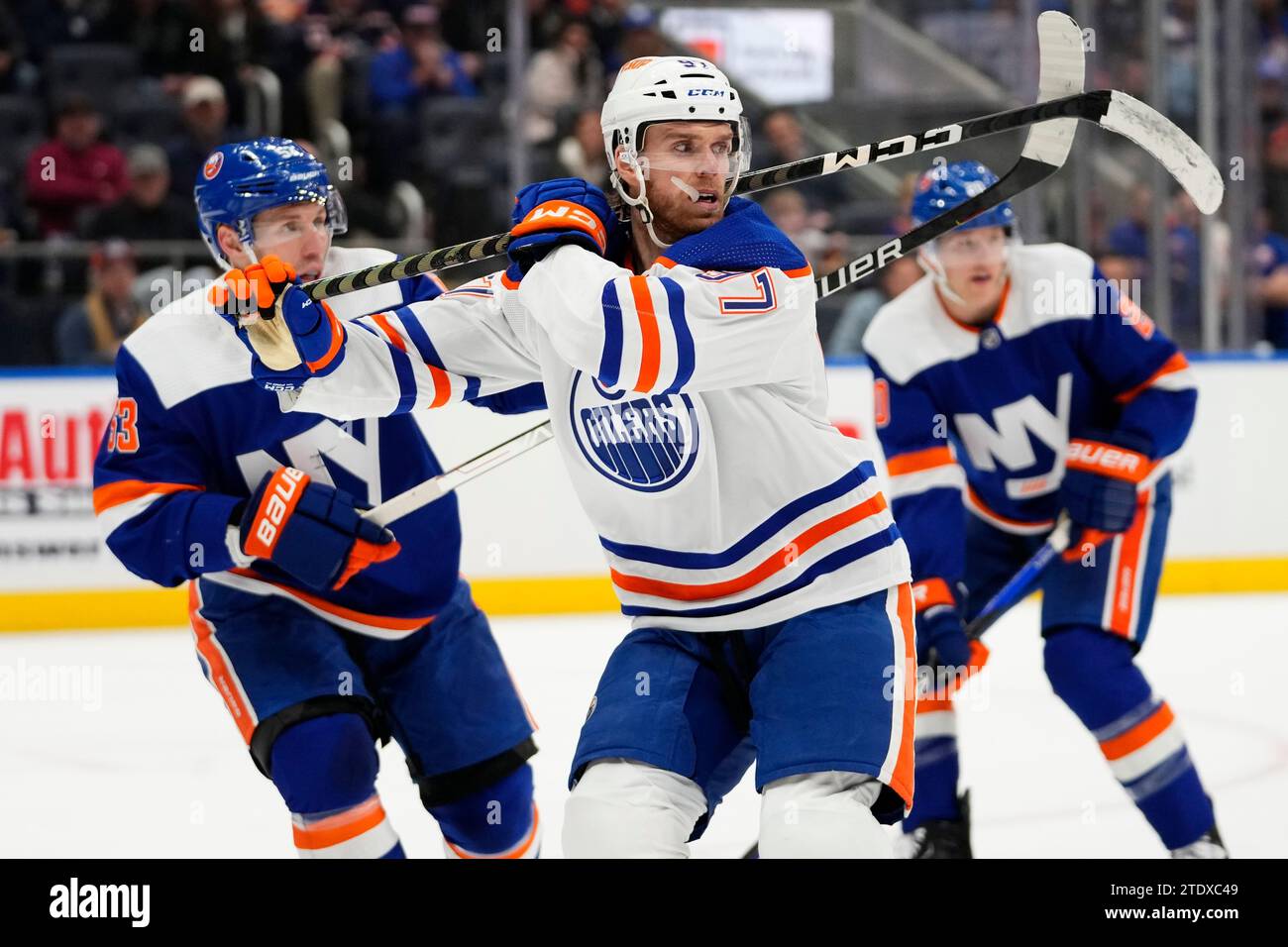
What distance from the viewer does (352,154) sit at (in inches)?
280

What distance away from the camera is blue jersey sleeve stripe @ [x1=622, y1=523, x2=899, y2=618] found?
210 cm

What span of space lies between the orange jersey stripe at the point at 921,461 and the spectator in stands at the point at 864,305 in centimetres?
298

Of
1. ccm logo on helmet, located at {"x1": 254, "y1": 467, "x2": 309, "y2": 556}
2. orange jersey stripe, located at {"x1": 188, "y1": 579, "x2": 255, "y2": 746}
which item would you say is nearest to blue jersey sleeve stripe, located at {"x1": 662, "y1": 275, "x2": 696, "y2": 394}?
ccm logo on helmet, located at {"x1": 254, "y1": 467, "x2": 309, "y2": 556}

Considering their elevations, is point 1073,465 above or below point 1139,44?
below

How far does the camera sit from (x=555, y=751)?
425cm

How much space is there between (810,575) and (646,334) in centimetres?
40

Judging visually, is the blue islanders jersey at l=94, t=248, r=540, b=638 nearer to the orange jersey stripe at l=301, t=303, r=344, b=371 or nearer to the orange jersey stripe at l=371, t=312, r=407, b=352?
the orange jersey stripe at l=371, t=312, r=407, b=352

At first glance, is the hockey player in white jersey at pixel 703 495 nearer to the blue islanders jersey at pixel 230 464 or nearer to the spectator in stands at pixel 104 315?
the blue islanders jersey at pixel 230 464

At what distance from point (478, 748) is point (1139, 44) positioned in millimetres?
4915

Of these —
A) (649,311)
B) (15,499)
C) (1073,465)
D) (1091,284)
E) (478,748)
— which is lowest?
(15,499)

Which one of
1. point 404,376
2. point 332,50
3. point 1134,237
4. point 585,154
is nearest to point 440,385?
point 404,376
